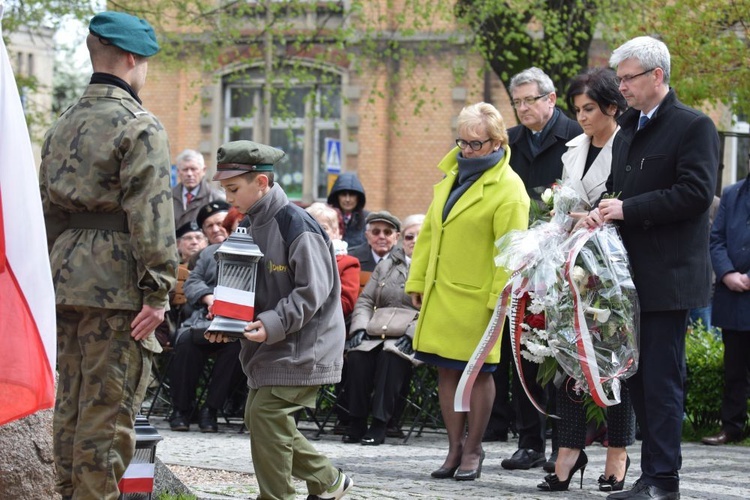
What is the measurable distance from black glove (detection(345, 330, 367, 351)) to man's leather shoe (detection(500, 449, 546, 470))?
2231mm

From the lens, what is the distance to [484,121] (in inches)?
296

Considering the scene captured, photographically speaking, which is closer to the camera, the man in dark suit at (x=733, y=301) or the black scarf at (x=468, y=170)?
the black scarf at (x=468, y=170)

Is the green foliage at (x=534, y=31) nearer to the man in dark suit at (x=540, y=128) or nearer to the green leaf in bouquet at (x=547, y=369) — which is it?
the man in dark suit at (x=540, y=128)

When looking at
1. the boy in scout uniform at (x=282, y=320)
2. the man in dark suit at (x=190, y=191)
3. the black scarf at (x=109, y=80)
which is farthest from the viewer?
the man in dark suit at (x=190, y=191)

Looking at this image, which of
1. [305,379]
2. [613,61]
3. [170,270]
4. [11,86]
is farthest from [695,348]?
[11,86]

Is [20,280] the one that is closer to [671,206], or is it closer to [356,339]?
[671,206]

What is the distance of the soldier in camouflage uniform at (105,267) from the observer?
5.16 m

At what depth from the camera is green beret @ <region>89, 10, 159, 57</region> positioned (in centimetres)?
532

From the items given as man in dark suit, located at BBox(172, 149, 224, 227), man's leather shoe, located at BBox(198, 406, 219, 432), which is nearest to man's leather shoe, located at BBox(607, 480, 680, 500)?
man's leather shoe, located at BBox(198, 406, 219, 432)

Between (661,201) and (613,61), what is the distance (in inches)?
32.6

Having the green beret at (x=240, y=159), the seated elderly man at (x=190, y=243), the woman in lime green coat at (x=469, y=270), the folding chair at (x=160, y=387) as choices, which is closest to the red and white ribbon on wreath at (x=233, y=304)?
the green beret at (x=240, y=159)

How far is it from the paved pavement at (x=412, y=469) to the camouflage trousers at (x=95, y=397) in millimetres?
1241

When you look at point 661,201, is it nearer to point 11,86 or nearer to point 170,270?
point 170,270

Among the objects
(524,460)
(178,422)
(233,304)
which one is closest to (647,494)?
(524,460)
